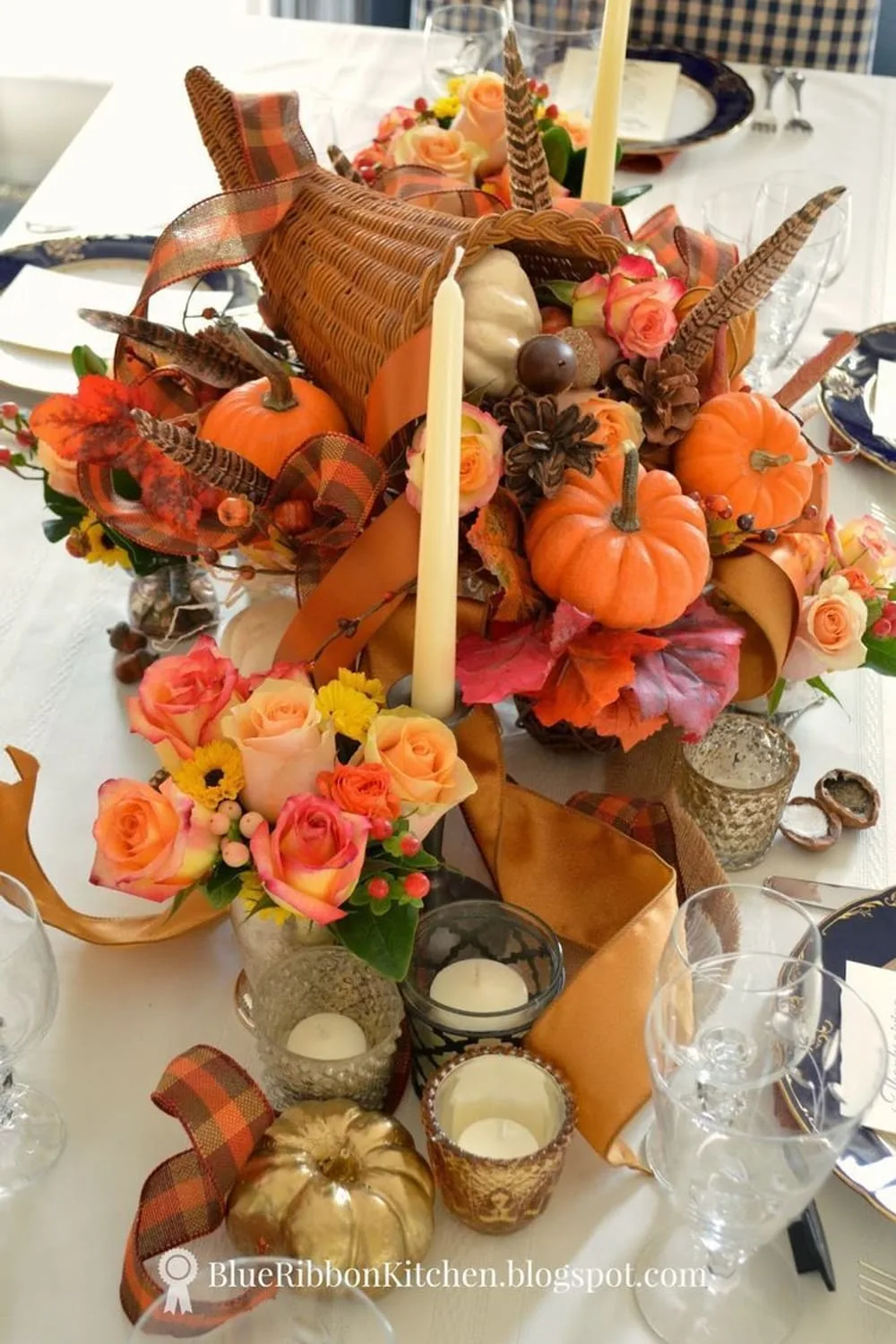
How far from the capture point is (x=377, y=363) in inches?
31.8

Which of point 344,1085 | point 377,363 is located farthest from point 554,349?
point 344,1085

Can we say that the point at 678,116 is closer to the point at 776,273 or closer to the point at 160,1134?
the point at 776,273

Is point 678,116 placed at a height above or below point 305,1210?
above

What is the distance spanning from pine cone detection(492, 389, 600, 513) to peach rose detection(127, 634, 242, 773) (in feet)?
0.61

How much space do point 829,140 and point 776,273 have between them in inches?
38.4

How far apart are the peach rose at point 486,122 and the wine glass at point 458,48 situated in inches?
12.1

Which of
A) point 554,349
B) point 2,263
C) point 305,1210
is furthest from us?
point 2,263

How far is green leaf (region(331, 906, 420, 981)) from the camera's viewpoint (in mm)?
641

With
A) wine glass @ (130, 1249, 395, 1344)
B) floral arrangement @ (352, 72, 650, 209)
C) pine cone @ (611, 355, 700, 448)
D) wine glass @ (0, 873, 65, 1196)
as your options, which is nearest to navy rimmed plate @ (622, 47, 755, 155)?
floral arrangement @ (352, 72, 650, 209)

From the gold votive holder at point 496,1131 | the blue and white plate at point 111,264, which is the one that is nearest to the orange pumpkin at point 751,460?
the gold votive holder at point 496,1131

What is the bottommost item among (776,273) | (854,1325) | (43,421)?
(854,1325)

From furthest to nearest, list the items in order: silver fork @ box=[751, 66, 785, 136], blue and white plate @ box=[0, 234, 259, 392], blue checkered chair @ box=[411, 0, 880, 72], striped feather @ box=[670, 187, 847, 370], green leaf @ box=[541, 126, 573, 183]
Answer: blue checkered chair @ box=[411, 0, 880, 72], silver fork @ box=[751, 66, 785, 136], blue and white plate @ box=[0, 234, 259, 392], green leaf @ box=[541, 126, 573, 183], striped feather @ box=[670, 187, 847, 370]

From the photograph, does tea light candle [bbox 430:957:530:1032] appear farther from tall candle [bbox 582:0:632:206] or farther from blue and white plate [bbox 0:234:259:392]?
blue and white plate [bbox 0:234:259:392]

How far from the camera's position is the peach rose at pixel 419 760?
65 cm
